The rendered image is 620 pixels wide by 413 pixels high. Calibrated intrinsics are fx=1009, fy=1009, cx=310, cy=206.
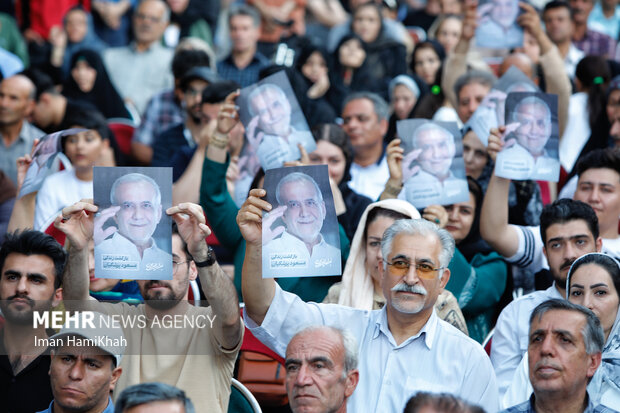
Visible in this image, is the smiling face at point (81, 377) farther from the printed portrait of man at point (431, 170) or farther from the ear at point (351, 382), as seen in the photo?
the printed portrait of man at point (431, 170)

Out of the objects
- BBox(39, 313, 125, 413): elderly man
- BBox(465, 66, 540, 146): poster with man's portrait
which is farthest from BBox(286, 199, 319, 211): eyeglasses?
BBox(465, 66, 540, 146): poster with man's portrait

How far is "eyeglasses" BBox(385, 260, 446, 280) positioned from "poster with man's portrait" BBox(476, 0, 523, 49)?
374 cm

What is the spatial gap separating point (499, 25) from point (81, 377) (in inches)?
191

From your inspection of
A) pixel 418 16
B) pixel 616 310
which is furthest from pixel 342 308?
pixel 418 16

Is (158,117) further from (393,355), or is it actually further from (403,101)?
(393,355)

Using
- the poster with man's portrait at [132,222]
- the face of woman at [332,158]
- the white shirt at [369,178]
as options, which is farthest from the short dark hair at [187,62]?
the poster with man's portrait at [132,222]

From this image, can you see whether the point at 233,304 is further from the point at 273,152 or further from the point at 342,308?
the point at 273,152

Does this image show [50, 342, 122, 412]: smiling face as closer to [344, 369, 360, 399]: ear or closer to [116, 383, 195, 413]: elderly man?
[116, 383, 195, 413]: elderly man

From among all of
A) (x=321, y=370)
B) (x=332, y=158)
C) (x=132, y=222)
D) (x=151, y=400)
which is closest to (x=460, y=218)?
(x=332, y=158)

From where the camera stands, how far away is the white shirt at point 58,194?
6.85 meters

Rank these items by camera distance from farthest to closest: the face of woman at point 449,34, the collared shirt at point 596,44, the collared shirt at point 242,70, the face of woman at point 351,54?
the face of woman at point 449,34 < the collared shirt at point 596,44 < the face of woman at point 351,54 < the collared shirt at point 242,70

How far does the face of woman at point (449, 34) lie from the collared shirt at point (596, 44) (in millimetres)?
1263

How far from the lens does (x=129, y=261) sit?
4.55m

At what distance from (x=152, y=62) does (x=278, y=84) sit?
15.6 feet
